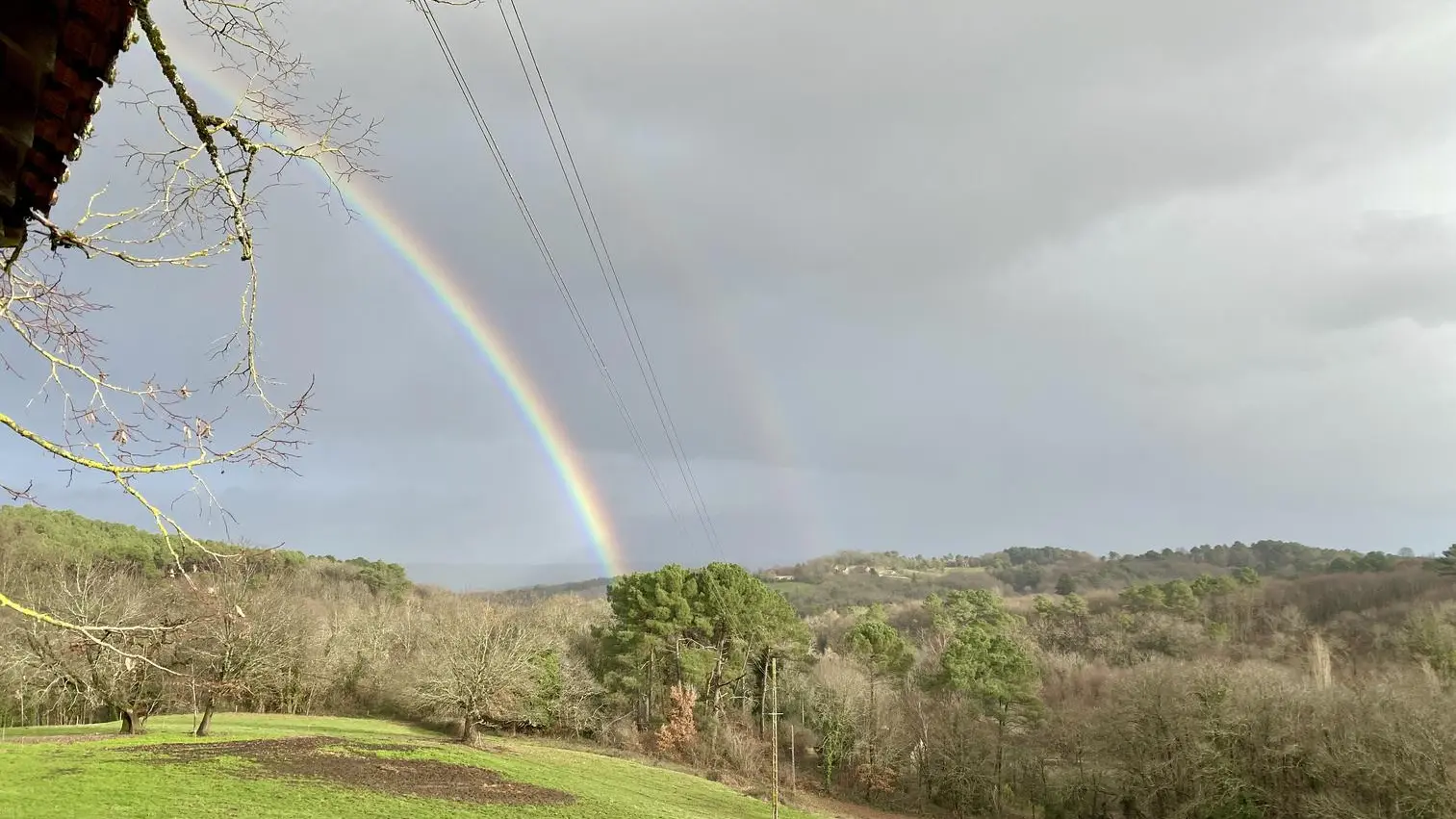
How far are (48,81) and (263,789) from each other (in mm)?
23296

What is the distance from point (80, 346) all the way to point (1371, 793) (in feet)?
131

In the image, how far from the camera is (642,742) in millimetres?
46938

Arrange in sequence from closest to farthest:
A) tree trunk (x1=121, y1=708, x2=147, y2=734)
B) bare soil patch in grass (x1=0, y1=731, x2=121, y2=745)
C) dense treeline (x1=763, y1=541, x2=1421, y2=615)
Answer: bare soil patch in grass (x1=0, y1=731, x2=121, y2=745), tree trunk (x1=121, y1=708, x2=147, y2=734), dense treeline (x1=763, y1=541, x2=1421, y2=615)

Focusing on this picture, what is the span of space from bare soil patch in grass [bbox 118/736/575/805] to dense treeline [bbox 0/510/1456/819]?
2.40 metres

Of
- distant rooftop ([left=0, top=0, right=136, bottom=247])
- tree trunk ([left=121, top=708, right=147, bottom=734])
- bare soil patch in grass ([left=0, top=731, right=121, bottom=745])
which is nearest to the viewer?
distant rooftop ([left=0, top=0, right=136, bottom=247])

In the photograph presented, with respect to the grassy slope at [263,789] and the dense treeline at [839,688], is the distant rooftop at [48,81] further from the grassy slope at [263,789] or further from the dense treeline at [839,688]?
the dense treeline at [839,688]

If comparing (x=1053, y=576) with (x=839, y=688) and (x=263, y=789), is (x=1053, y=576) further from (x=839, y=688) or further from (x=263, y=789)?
(x=263, y=789)

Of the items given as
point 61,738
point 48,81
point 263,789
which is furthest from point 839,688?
point 48,81

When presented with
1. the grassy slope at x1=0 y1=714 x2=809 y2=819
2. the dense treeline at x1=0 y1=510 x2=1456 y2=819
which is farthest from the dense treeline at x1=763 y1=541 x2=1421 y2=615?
the grassy slope at x1=0 y1=714 x2=809 y2=819

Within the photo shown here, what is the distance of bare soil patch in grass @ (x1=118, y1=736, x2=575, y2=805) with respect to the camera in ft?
74.5

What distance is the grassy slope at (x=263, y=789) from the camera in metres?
16.6

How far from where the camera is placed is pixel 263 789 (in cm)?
1980

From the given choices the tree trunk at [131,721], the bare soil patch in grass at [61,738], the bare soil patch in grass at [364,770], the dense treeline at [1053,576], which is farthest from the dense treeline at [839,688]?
the dense treeline at [1053,576]

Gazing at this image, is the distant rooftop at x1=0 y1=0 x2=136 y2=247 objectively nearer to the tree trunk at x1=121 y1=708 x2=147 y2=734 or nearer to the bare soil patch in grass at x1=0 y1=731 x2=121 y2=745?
the bare soil patch in grass at x1=0 y1=731 x2=121 y2=745
